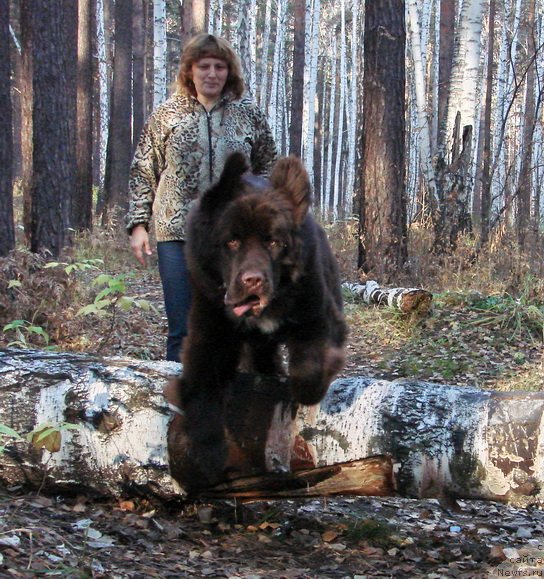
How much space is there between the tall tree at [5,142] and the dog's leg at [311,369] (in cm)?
527

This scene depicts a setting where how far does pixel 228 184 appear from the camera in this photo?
3.71 meters

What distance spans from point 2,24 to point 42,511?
20.2ft

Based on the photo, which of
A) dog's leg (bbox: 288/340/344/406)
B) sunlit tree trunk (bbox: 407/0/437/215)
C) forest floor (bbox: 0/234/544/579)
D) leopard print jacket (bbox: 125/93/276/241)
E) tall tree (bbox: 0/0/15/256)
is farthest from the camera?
sunlit tree trunk (bbox: 407/0/437/215)

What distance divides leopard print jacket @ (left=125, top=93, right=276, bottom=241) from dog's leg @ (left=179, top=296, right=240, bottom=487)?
131 centimetres

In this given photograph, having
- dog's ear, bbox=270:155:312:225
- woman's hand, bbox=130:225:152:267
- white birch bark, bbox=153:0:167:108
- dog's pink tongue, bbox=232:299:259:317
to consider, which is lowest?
dog's pink tongue, bbox=232:299:259:317

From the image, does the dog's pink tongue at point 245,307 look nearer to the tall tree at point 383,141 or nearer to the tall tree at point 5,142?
the tall tree at point 5,142

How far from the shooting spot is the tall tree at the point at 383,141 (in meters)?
10.5

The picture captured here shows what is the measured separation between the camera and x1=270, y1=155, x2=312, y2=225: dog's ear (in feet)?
12.1

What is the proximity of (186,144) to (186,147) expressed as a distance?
0.07 ft

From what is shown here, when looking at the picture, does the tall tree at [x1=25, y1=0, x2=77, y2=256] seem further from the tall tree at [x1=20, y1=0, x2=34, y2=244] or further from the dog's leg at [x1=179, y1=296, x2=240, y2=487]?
the dog's leg at [x1=179, y1=296, x2=240, y2=487]

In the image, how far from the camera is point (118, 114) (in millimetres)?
19516

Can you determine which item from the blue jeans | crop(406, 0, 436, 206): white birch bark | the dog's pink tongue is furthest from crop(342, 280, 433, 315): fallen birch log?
the dog's pink tongue

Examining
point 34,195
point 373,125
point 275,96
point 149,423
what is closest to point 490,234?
point 373,125

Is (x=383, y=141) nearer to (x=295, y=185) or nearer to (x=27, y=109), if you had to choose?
(x=27, y=109)
